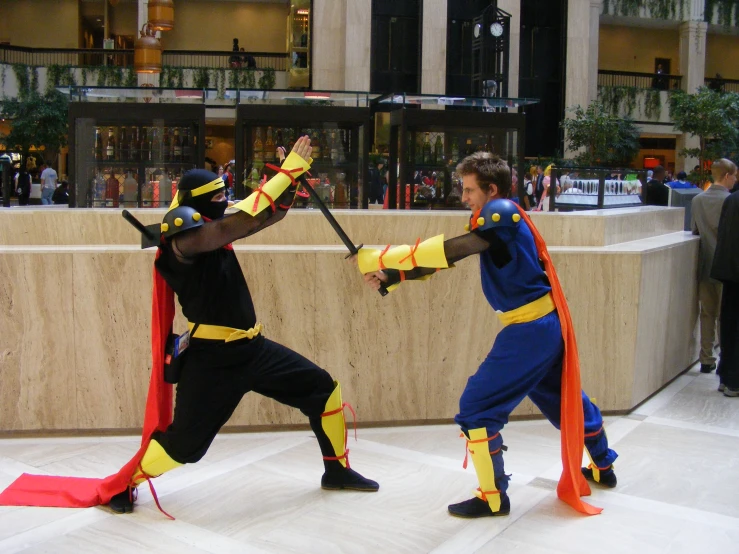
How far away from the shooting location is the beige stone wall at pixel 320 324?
549 cm

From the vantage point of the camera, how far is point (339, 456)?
461 cm

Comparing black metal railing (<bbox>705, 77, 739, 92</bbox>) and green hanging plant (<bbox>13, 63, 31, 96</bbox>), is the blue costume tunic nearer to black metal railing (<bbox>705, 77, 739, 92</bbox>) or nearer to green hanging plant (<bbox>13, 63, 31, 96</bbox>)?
green hanging plant (<bbox>13, 63, 31, 96</bbox>)

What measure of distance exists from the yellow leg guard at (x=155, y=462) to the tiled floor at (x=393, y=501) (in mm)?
253

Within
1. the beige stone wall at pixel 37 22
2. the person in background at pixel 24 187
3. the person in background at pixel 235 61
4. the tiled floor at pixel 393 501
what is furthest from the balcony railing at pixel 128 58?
the tiled floor at pixel 393 501

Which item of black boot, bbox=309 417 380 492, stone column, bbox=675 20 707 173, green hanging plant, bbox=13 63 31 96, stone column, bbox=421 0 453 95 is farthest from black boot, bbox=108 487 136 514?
stone column, bbox=675 20 707 173

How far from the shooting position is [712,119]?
25.1 metres

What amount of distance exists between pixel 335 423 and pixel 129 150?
5.86 meters

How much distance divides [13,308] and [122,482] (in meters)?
1.74

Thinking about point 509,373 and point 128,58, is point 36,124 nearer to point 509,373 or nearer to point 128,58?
point 128,58

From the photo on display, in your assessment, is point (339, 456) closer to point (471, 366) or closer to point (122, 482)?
point (122, 482)

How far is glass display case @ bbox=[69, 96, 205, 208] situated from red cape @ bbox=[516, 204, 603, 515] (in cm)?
604

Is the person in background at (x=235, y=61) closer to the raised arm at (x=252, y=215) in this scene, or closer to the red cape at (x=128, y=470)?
the red cape at (x=128, y=470)

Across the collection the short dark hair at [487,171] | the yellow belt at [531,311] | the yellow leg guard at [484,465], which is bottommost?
the yellow leg guard at [484,465]

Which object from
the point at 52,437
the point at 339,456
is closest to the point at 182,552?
the point at 339,456
